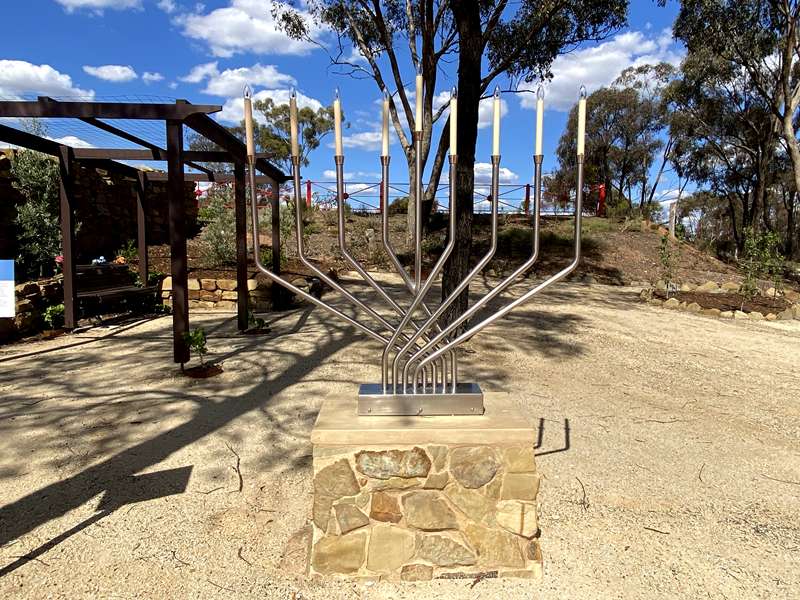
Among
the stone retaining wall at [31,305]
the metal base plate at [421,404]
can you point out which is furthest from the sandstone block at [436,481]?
the stone retaining wall at [31,305]

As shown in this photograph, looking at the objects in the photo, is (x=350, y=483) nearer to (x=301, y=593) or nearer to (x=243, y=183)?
(x=301, y=593)

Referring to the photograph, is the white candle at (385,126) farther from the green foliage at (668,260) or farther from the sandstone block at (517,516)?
the green foliage at (668,260)

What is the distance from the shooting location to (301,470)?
9.07 ft

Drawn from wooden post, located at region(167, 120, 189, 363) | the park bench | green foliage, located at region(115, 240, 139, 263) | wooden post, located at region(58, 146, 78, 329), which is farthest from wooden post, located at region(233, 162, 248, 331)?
green foliage, located at region(115, 240, 139, 263)

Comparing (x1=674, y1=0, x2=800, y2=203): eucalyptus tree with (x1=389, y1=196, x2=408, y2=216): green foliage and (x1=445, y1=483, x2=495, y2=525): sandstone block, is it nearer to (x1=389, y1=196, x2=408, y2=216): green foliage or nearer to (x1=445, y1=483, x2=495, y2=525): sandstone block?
(x1=389, y1=196, x2=408, y2=216): green foliage

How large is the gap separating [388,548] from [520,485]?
543mm

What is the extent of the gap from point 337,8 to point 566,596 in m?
13.9

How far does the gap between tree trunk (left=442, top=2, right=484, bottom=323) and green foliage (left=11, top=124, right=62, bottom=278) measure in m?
5.75

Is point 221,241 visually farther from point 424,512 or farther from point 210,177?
point 424,512

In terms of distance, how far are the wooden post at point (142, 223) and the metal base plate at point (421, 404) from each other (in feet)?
22.7

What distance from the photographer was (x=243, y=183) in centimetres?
642

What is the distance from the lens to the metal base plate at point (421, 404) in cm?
202

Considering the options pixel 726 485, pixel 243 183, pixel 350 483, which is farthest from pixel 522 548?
pixel 243 183

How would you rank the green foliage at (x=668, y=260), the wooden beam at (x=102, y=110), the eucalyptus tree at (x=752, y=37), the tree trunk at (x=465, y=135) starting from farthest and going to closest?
the eucalyptus tree at (x=752, y=37)
the green foliage at (x=668, y=260)
the tree trunk at (x=465, y=135)
the wooden beam at (x=102, y=110)
